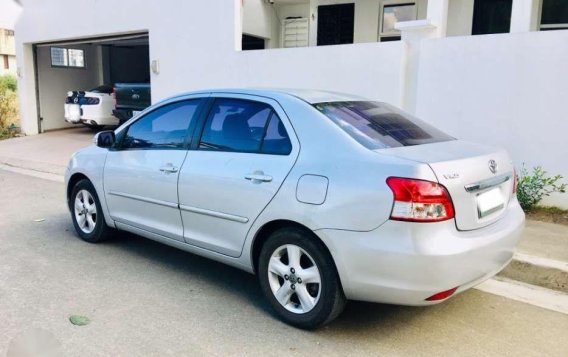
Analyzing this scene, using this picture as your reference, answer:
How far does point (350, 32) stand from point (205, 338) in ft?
32.3

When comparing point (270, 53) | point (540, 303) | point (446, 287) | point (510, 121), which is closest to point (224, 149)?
point (446, 287)

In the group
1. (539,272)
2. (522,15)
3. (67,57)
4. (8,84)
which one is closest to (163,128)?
(539,272)

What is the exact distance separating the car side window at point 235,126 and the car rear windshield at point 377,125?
480 millimetres

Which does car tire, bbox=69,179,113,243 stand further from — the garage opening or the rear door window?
the garage opening

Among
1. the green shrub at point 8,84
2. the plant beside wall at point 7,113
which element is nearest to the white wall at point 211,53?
the plant beside wall at point 7,113

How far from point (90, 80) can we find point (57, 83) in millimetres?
1499

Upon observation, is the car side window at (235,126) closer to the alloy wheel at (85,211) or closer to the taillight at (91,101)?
the alloy wheel at (85,211)

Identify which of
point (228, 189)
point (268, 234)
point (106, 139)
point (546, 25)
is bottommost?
point (268, 234)

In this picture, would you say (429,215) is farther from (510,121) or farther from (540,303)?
(510,121)

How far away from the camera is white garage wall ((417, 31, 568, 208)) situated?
6.39 m

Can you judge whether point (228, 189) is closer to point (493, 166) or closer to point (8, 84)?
point (493, 166)

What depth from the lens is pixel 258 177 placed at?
3668mm

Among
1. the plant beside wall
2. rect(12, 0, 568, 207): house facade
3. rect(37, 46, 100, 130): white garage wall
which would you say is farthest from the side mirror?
rect(37, 46, 100, 130): white garage wall

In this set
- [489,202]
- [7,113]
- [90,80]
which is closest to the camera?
[489,202]
